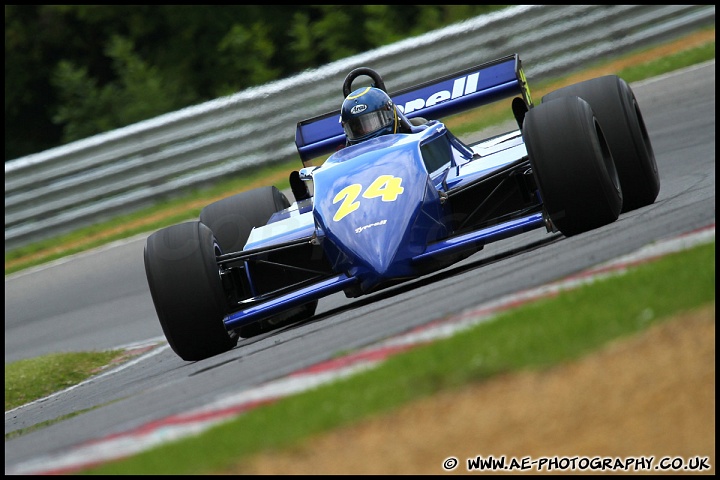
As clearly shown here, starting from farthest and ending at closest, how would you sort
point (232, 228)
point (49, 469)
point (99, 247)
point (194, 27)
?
1. point (194, 27)
2. point (99, 247)
3. point (232, 228)
4. point (49, 469)

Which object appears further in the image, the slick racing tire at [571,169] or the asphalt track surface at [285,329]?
the slick racing tire at [571,169]

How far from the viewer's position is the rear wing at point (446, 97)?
9.33 m

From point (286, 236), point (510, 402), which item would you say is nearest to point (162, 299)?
point (286, 236)

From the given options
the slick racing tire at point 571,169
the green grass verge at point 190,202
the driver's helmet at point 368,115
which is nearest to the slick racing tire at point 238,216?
the driver's helmet at point 368,115

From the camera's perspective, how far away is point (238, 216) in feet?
30.4

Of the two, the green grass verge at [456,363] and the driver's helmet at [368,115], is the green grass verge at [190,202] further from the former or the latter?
the green grass verge at [456,363]

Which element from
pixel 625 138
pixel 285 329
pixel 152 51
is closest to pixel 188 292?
pixel 285 329

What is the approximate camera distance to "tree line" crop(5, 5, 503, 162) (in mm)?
22578

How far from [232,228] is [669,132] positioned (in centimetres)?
471

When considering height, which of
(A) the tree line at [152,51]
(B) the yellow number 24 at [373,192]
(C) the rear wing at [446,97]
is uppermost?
(A) the tree line at [152,51]

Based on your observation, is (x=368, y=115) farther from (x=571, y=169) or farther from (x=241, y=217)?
(x=571, y=169)

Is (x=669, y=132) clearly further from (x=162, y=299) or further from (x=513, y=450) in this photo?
(x=513, y=450)

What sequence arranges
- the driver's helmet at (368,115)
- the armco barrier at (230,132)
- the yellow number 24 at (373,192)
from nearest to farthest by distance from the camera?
the yellow number 24 at (373,192) → the driver's helmet at (368,115) → the armco barrier at (230,132)

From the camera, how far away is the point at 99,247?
1352 centimetres
